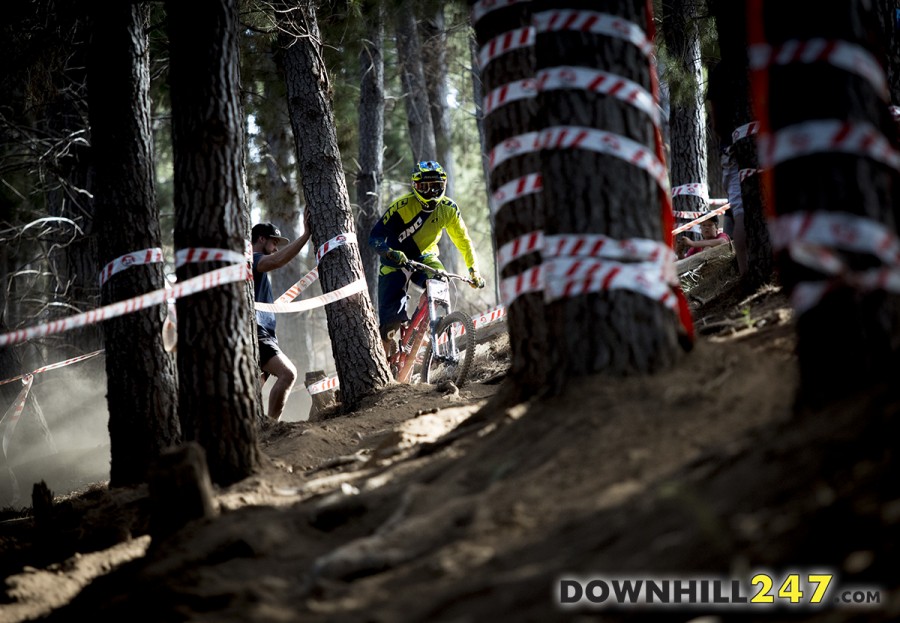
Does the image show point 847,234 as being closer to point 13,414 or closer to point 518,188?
point 518,188

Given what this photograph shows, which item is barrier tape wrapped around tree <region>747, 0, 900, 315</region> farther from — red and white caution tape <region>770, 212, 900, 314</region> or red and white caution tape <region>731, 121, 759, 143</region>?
red and white caution tape <region>731, 121, 759, 143</region>

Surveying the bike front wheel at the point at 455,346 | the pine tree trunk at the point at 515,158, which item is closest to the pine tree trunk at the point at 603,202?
the pine tree trunk at the point at 515,158

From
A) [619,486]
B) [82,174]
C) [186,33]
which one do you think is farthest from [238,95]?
[82,174]

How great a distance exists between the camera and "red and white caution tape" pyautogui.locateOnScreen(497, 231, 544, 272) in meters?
5.27

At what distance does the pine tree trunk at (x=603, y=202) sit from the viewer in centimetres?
427

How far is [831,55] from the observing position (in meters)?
3.30

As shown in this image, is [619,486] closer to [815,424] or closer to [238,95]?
[815,424]

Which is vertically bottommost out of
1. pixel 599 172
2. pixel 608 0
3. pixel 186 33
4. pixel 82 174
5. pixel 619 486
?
pixel 619 486

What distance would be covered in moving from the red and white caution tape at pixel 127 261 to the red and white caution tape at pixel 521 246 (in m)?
3.28

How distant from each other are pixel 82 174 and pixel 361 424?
25.8 ft

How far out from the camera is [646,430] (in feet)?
12.4

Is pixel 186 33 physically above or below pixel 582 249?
above

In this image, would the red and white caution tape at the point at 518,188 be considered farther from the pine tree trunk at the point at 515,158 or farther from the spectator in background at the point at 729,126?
the spectator in background at the point at 729,126

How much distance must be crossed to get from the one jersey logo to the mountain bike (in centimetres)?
40
